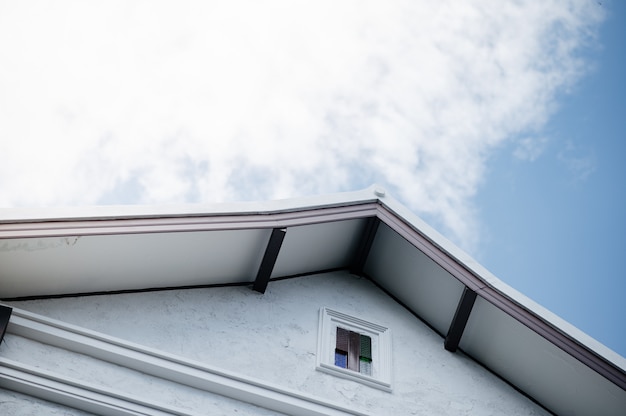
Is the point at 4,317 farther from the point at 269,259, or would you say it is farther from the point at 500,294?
the point at 500,294

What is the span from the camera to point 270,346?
616 cm

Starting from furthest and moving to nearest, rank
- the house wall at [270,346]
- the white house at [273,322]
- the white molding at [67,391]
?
1. the house wall at [270,346]
2. the white house at [273,322]
3. the white molding at [67,391]

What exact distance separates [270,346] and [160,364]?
46.0 inches

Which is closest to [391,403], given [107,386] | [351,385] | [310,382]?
[351,385]

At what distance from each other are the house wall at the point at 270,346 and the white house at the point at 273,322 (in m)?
0.02

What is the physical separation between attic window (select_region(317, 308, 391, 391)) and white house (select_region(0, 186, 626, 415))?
0.06ft

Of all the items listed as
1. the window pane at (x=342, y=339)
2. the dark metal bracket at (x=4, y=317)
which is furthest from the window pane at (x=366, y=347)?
the dark metal bracket at (x=4, y=317)

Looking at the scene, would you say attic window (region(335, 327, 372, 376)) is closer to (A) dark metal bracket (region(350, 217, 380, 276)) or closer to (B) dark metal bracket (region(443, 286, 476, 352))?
(B) dark metal bracket (region(443, 286, 476, 352))

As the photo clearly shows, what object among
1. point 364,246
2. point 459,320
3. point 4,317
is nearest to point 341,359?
point 459,320

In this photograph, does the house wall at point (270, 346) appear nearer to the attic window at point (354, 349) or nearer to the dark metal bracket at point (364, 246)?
the attic window at point (354, 349)

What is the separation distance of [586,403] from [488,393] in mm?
938

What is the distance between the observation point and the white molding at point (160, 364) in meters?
5.25

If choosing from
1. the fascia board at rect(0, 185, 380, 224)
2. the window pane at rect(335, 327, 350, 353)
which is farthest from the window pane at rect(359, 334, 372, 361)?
the fascia board at rect(0, 185, 380, 224)

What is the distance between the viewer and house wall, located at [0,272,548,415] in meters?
5.33
